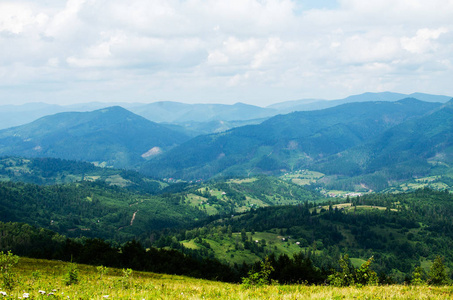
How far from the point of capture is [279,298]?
17.5 m

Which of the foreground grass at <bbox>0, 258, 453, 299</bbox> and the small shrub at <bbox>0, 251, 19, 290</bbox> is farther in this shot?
the small shrub at <bbox>0, 251, 19, 290</bbox>

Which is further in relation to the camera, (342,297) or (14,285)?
(14,285)

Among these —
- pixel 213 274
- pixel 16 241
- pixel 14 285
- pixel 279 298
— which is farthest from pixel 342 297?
pixel 16 241

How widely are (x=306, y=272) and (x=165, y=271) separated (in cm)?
3842

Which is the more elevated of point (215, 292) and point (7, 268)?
point (7, 268)

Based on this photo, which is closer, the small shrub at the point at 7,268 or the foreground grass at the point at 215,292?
the foreground grass at the point at 215,292

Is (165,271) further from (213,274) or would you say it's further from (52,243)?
(52,243)

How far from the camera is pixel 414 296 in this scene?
18.6m

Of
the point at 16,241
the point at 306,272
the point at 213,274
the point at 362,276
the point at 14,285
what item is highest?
the point at 14,285

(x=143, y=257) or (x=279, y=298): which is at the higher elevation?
(x=279, y=298)

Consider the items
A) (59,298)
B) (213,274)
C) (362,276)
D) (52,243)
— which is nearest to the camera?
(59,298)

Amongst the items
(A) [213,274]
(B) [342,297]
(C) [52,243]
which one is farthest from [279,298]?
(C) [52,243]

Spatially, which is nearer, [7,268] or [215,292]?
[215,292]

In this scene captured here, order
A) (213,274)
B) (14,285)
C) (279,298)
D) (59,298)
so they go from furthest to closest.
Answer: (213,274)
(14,285)
(279,298)
(59,298)
